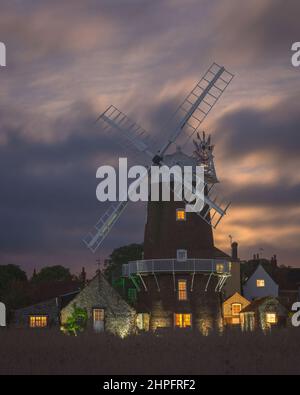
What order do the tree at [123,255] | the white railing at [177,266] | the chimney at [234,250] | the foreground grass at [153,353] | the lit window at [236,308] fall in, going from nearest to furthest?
the foreground grass at [153,353] < the white railing at [177,266] < the lit window at [236,308] < the chimney at [234,250] < the tree at [123,255]

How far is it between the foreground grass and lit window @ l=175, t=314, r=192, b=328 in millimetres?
23195

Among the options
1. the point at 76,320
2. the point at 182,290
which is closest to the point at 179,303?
the point at 182,290

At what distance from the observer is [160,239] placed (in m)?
53.3

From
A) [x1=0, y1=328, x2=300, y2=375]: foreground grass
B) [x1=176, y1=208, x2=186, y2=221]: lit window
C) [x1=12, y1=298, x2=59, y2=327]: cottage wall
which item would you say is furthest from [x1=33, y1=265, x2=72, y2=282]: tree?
[x1=0, y1=328, x2=300, y2=375]: foreground grass

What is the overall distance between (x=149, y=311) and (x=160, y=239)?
A: 5.45 metres

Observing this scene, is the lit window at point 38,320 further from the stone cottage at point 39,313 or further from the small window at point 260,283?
the small window at point 260,283

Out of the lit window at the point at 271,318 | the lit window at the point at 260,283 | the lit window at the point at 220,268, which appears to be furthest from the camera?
the lit window at the point at 260,283

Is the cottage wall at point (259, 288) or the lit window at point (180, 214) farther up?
the lit window at point (180, 214)

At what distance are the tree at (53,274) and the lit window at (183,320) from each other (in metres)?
50.7

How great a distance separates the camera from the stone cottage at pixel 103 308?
170 feet

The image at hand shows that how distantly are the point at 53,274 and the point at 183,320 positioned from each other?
179ft

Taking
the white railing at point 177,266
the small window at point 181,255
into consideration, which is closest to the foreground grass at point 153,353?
the white railing at point 177,266

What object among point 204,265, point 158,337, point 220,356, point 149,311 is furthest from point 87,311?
point 220,356

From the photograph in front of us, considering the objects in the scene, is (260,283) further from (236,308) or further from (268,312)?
(268,312)
